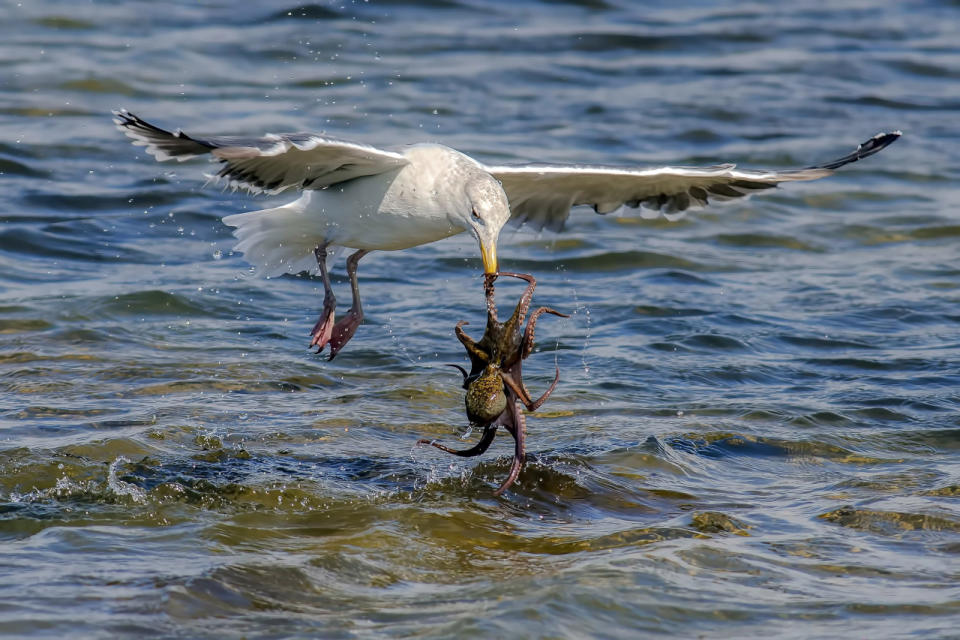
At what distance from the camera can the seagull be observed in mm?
→ 5645

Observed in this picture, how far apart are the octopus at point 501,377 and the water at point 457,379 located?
464 mm

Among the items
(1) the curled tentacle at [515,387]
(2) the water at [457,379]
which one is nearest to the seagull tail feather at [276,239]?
(2) the water at [457,379]

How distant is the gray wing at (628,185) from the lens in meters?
6.59

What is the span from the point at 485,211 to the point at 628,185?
1650 millimetres

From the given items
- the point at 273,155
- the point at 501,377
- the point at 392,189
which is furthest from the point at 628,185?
the point at 501,377

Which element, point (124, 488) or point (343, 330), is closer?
point (124, 488)

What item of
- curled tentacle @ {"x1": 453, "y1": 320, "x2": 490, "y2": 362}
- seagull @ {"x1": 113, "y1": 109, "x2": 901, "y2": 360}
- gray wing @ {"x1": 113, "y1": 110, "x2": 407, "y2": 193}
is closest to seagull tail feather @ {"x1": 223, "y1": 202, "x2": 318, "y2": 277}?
seagull @ {"x1": 113, "y1": 109, "x2": 901, "y2": 360}

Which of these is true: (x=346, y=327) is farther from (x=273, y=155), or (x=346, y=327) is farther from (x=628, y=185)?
(x=628, y=185)

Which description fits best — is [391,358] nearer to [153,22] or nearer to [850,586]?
[850,586]

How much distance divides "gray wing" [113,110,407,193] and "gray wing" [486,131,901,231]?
28.8 inches

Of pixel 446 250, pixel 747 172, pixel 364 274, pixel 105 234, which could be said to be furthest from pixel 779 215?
pixel 105 234

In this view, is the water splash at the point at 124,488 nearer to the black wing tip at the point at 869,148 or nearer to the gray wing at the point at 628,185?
the gray wing at the point at 628,185

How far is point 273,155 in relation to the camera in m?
5.54

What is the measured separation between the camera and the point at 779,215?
1150 centimetres
